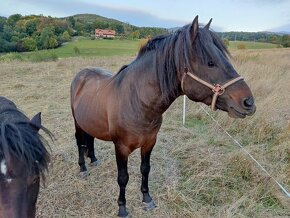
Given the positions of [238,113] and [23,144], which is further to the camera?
[238,113]

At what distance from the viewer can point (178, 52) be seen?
2.04 meters

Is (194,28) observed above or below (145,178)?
above

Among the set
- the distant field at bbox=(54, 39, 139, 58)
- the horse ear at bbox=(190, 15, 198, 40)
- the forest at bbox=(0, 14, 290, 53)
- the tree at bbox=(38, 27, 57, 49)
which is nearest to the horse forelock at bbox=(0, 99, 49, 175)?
the horse ear at bbox=(190, 15, 198, 40)

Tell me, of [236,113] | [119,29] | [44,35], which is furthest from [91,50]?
[236,113]

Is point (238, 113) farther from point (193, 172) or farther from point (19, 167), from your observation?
point (193, 172)

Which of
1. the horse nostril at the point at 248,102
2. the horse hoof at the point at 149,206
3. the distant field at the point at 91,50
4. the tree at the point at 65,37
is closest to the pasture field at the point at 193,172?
the horse hoof at the point at 149,206

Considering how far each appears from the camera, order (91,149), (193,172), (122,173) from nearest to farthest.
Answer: (122,173)
(193,172)
(91,149)

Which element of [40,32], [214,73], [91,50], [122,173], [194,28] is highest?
[194,28]

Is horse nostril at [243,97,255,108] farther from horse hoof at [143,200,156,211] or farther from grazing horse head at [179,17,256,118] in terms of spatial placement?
horse hoof at [143,200,156,211]

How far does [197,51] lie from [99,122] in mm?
1395

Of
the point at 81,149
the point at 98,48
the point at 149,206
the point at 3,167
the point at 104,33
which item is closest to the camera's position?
the point at 3,167

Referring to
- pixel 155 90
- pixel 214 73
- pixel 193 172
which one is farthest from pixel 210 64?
pixel 193 172

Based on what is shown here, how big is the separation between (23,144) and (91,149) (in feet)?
7.96

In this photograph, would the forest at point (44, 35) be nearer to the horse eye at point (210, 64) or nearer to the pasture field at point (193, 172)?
the pasture field at point (193, 172)
